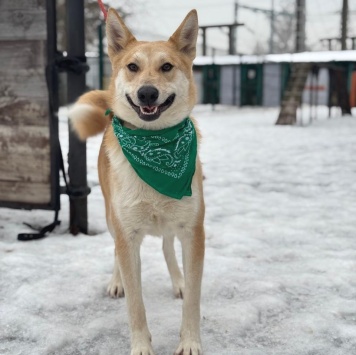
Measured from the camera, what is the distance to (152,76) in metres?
2.38

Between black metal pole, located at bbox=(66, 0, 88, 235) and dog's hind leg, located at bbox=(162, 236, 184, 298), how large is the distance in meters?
1.31

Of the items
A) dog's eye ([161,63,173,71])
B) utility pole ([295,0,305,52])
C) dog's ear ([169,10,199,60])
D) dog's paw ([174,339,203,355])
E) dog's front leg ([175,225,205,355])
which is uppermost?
utility pole ([295,0,305,52])

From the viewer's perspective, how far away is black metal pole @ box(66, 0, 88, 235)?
12.7 ft

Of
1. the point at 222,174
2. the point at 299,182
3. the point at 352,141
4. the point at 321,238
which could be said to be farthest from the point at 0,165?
the point at 352,141

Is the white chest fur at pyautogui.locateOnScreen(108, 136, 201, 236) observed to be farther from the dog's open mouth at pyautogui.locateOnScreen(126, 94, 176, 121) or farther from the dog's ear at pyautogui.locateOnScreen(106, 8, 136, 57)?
the dog's ear at pyautogui.locateOnScreen(106, 8, 136, 57)

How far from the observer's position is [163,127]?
98.5 inches

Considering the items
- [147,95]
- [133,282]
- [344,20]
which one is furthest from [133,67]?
[344,20]

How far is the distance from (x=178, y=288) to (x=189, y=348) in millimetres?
716

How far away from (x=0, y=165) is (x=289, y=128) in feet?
31.2

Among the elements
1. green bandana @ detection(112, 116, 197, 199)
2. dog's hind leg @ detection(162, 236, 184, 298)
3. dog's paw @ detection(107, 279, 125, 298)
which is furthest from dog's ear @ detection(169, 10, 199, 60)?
dog's paw @ detection(107, 279, 125, 298)

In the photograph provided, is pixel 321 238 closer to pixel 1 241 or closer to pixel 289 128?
pixel 1 241

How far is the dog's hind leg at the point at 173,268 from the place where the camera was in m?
3.05

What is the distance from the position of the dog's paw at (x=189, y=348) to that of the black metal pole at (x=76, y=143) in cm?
199

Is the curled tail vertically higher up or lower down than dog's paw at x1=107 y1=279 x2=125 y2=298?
higher up
